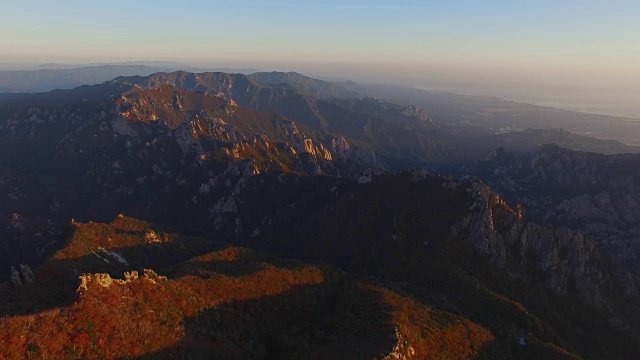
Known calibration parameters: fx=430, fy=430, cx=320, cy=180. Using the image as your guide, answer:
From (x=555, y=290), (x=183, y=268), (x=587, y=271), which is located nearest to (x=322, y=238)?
(x=183, y=268)

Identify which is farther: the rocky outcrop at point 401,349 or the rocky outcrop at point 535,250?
the rocky outcrop at point 535,250

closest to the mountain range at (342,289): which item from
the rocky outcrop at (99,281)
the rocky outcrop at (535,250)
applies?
the rocky outcrop at (99,281)

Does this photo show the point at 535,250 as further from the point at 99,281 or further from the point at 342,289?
the point at 99,281

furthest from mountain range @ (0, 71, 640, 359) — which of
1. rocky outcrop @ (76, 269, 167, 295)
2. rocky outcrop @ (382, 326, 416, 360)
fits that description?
rocky outcrop @ (382, 326, 416, 360)

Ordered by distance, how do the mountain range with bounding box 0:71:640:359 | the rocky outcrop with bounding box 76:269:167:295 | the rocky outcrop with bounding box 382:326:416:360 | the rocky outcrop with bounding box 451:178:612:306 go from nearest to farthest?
1. the rocky outcrop with bounding box 76:269:167:295
2. the mountain range with bounding box 0:71:640:359
3. the rocky outcrop with bounding box 382:326:416:360
4. the rocky outcrop with bounding box 451:178:612:306

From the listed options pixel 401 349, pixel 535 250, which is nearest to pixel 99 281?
pixel 401 349

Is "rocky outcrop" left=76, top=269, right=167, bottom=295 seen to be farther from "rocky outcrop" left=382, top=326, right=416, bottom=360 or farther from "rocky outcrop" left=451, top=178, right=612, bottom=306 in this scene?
"rocky outcrop" left=451, top=178, right=612, bottom=306

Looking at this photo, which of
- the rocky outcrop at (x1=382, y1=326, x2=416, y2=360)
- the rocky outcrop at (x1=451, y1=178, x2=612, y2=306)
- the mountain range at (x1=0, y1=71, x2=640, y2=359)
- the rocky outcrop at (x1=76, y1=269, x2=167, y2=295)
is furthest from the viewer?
the rocky outcrop at (x1=451, y1=178, x2=612, y2=306)

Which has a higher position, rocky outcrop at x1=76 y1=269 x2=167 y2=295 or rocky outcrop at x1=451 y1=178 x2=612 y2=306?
rocky outcrop at x1=76 y1=269 x2=167 y2=295

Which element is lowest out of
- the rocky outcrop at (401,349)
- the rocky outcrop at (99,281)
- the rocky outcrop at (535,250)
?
the rocky outcrop at (535,250)

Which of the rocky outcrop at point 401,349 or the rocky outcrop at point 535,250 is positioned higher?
the rocky outcrop at point 401,349

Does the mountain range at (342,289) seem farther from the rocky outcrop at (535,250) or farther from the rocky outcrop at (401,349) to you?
the rocky outcrop at (535,250)

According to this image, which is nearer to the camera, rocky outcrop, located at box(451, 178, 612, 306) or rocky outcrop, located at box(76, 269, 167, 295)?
rocky outcrop, located at box(76, 269, 167, 295)

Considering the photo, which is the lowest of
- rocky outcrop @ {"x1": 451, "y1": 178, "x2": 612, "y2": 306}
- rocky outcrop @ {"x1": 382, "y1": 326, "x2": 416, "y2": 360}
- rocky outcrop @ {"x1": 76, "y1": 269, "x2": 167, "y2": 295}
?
rocky outcrop @ {"x1": 451, "y1": 178, "x2": 612, "y2": 306}
